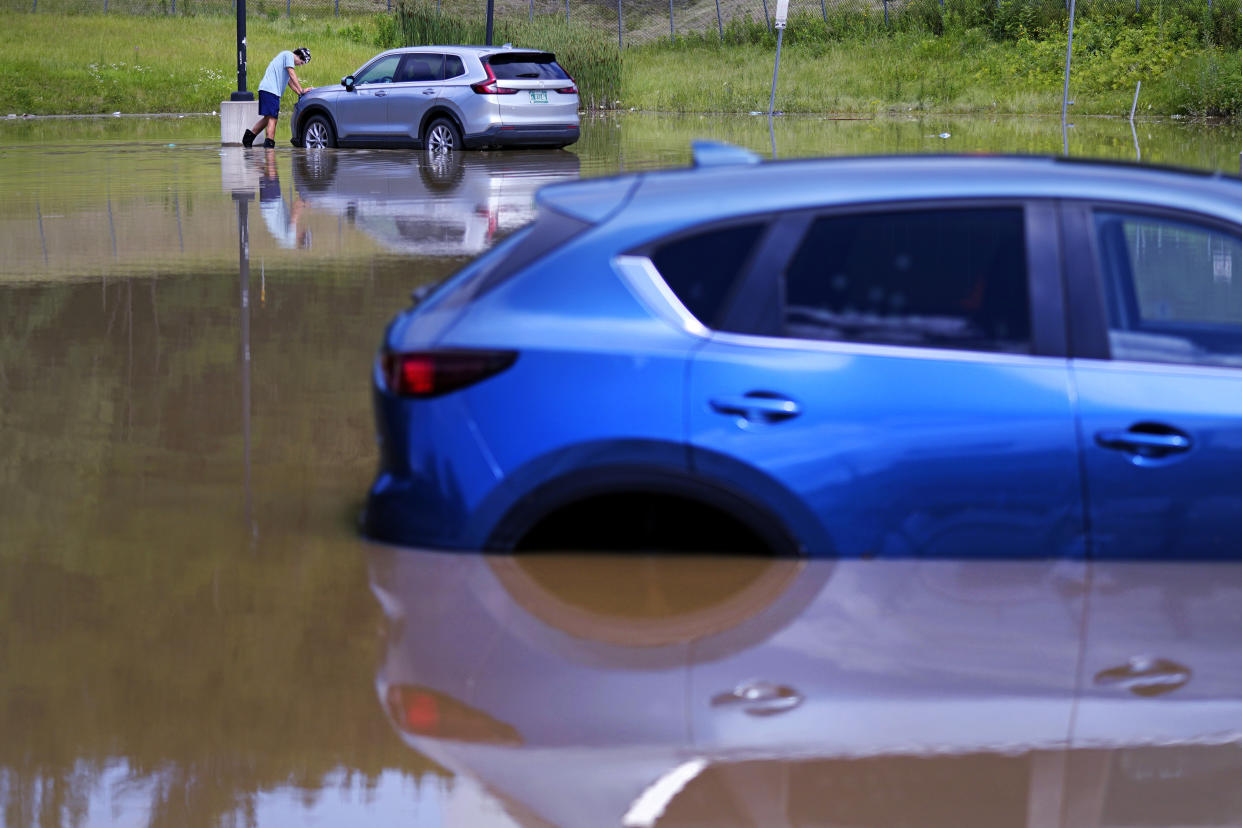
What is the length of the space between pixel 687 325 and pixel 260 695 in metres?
1.58

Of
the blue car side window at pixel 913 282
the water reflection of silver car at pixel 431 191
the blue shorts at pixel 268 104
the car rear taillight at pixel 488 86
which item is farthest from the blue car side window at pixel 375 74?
A: the blue car side window at pixel 913 282

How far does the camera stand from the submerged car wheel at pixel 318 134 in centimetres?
2956

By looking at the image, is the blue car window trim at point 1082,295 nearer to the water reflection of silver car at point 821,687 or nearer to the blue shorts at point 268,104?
the water reflection of silver car at point 821,687

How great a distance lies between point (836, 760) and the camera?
4.16 meters

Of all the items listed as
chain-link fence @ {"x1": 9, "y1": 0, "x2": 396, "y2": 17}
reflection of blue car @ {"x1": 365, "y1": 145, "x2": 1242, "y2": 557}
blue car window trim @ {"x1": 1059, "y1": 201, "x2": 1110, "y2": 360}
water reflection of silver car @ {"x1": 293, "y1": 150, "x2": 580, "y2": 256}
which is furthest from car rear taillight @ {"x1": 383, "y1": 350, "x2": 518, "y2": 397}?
chain-link fence @ {"x1": 9, "y1": 0, "x2": 396, "y2": 17}

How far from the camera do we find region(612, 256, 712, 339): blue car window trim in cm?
518

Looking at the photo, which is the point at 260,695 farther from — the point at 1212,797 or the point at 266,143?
the point at 266,143

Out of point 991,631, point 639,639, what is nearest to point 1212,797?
point 991,631

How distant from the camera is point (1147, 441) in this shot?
5.14 m

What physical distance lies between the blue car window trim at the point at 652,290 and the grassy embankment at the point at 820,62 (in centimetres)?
3520

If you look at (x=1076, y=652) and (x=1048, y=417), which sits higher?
(x=1048, y=417)

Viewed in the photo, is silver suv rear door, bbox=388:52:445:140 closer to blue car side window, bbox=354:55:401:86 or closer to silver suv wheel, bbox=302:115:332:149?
blue car side window, bbox=354:55:401:86

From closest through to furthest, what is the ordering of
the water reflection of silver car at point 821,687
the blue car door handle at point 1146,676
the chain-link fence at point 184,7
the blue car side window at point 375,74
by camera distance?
1. the water reflection of silver car at point 821,687
2. the blue car door handle at point 1146,676
3. the blue car side window at point 375,74
4. the chain-link fence at point 184,7

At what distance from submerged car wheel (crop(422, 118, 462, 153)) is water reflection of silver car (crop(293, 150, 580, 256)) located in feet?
0.93
